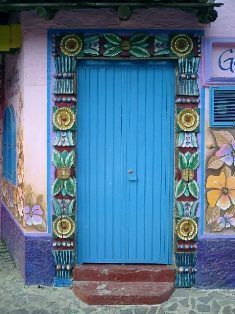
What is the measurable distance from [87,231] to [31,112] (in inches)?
60.7

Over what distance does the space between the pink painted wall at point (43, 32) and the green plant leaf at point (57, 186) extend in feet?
0.66

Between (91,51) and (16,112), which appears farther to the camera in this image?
(16,112)

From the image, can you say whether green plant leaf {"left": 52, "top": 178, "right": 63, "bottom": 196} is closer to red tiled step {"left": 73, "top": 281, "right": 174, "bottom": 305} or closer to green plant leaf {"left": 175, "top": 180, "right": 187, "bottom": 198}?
red tiled step {"left": 73, "top": 281, "right": 174, "bottom": 305}

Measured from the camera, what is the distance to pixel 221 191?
5.25m

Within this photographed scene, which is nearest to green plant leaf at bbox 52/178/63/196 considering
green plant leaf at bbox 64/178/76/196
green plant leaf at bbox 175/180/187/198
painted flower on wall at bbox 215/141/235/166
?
green plant leaf at bbox 64/178/76/196

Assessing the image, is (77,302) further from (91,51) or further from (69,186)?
(91,51)

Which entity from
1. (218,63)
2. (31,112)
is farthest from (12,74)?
(218,63)

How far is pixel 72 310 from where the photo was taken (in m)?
4.75

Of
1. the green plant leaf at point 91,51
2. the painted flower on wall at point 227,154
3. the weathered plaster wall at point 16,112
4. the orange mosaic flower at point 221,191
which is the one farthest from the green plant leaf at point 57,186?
the painted flower on wall at point 227,154

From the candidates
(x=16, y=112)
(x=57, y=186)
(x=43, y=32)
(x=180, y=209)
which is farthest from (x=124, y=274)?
(x=43, y=32)

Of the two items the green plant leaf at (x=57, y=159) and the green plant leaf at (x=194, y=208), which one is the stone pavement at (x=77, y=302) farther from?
the green plant leaf at (x=57, y=159)

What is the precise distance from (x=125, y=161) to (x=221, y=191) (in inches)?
46.0

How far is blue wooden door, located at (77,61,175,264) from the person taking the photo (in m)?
5.27

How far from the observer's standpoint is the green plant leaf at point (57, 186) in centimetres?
521
